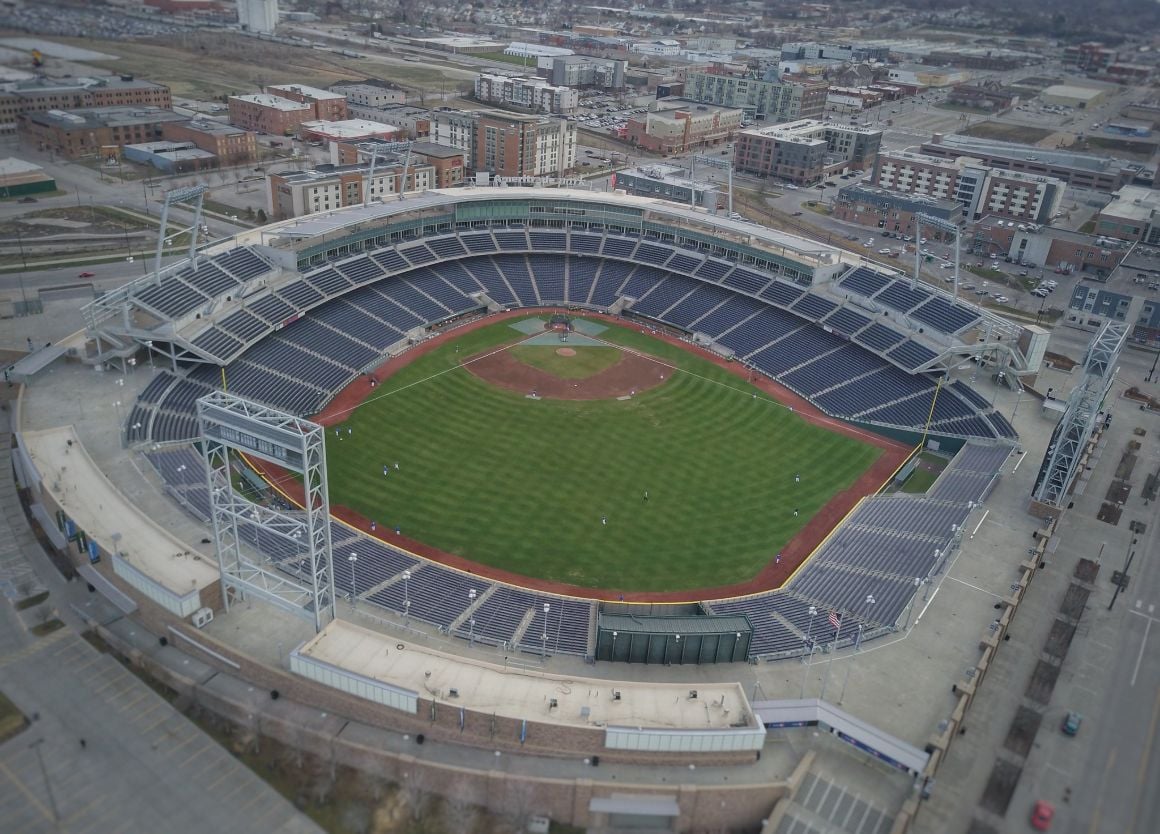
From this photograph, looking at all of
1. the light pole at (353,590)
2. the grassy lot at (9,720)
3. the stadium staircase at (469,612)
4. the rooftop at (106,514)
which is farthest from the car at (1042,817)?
the grassy lot at (9,720)

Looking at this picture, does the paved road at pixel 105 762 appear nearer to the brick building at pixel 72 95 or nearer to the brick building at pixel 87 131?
the brick building at pixel 87 131

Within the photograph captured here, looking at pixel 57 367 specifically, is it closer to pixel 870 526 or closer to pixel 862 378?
pixel 870 526

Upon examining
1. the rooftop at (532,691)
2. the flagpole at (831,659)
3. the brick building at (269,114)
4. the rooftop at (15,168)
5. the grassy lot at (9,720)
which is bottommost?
the grassy lot at (9,720)

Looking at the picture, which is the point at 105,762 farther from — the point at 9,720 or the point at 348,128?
the point at 348,128

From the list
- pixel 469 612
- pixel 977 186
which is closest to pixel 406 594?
pixel 469 612

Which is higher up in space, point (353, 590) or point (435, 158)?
point (435, 158)

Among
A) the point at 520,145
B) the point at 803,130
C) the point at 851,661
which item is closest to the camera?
the point at 851,661
